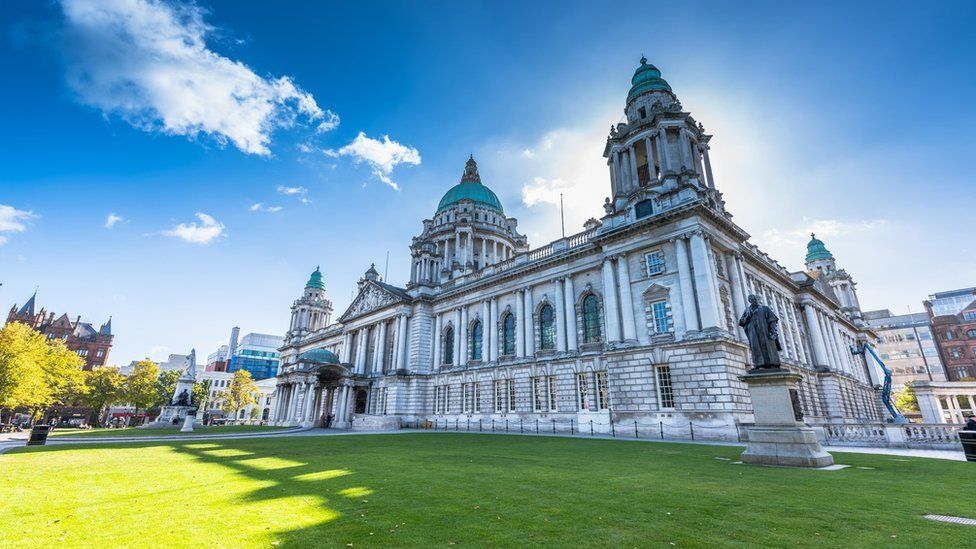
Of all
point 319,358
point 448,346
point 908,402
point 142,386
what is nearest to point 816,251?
point 908,402

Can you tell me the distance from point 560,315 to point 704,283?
11.6m

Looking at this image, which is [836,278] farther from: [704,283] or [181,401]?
[181,401]

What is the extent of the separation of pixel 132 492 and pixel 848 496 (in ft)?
43.7

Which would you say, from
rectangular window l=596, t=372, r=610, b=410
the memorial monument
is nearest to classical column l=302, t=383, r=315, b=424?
the memorial monument

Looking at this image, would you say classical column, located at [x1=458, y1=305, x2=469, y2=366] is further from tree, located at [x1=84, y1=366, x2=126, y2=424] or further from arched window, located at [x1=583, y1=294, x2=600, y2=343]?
tree, located at [x1=84, y1=366, x2=126, y2=424]

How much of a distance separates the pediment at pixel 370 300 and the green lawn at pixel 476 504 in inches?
1406

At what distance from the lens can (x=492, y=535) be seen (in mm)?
5473

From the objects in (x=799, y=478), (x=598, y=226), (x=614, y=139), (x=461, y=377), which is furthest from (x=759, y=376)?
(x=461, y=377)

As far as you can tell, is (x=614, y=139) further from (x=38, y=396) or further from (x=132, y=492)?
(x=38, y=396)

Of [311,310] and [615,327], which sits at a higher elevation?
[311,310]

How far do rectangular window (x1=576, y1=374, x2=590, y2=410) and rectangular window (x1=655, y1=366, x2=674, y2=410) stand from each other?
568 centimetres

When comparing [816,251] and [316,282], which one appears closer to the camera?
[816,251]

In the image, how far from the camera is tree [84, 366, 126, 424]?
57.9m

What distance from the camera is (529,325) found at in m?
37.0
